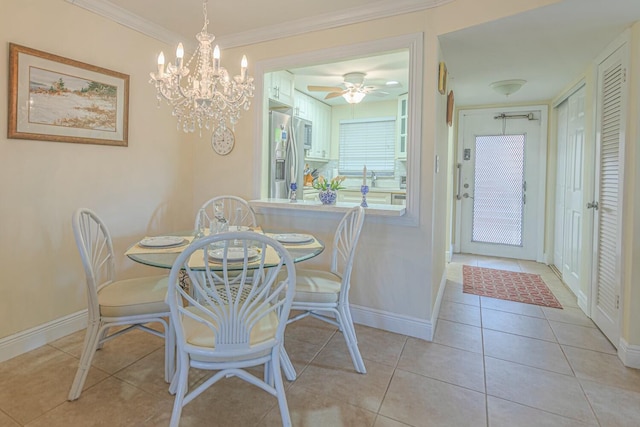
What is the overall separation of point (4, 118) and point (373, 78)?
3558 millimetres

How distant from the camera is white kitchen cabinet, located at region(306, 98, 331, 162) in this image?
5.56 meters

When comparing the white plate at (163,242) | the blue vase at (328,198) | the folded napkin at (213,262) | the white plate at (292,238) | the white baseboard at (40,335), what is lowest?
the white baseboard at (40,335)

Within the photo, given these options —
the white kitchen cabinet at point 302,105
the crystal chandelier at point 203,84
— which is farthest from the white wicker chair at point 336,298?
the white kitchen cabinet at point 302,105

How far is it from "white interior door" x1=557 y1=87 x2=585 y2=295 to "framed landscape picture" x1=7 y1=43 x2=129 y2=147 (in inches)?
159

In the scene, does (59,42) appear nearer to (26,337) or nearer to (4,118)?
(4,118)

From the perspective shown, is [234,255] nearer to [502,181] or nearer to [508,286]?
[508,286]

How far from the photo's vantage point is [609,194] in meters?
2.56

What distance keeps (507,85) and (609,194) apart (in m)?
1.62

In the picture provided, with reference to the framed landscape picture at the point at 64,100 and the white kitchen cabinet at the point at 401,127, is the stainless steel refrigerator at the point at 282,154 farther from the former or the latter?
the white kitchen cabinet at the point at 401,127

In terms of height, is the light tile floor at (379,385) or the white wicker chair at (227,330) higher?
the white wicker chair at (227,330)

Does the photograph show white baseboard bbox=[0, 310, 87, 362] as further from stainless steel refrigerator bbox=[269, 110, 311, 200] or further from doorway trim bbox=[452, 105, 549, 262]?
doorway trim bbox=[452, 105, 549, 262]

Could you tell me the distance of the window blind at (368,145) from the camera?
5.78m

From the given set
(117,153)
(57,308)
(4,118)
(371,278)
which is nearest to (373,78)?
(371,278)

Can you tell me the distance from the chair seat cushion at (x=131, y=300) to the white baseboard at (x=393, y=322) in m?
1.47
